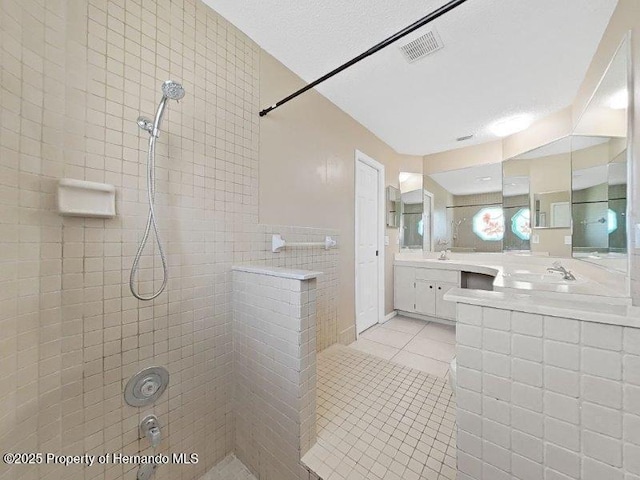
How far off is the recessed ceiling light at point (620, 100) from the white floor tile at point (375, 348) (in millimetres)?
2215

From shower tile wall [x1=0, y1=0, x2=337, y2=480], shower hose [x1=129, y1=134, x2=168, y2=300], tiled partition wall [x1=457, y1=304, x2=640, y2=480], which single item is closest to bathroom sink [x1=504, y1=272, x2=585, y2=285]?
tiled partition wall [x1=457, y1=304, x2=640, y2=480]

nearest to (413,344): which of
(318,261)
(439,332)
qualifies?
(439,332)

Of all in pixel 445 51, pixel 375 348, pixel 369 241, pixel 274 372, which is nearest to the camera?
pixel 274 372

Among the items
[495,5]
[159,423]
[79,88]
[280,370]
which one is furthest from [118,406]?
[495,5]

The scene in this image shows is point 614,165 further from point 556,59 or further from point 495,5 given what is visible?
point 495,5

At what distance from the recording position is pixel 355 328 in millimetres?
2527

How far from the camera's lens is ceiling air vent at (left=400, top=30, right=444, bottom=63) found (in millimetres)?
1504

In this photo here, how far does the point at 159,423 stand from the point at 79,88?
4.87 feet

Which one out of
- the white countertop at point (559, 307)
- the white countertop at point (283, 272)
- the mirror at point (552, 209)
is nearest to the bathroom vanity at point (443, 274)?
the mirror at point (552, 209)

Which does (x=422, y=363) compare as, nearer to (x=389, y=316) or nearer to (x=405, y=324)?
(x=405, y=324)

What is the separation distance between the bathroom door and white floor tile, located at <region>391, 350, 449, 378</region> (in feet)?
1.80

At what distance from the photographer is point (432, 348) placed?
2.36m

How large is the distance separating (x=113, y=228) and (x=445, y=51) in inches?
88.1

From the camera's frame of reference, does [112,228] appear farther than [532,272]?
No
